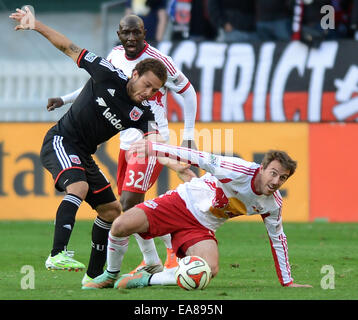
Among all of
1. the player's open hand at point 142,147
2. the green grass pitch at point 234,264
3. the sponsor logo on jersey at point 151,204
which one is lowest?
the green grass pitch at point 234,264

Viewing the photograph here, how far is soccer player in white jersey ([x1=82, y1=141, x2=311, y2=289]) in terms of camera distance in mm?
7355

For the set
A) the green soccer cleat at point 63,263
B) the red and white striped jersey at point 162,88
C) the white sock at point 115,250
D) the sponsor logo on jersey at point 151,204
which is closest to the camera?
the green soccer cleat at point 63,263

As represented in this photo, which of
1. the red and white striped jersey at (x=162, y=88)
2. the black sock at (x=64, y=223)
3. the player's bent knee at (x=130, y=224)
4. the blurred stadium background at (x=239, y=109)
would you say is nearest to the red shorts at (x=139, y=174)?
the red and white striped jersey at (x=162, y=88)

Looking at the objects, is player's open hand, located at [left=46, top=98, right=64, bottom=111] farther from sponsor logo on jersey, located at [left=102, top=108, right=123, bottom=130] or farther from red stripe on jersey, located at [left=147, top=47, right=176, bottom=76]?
red stripe on jersey, located at [left=147, top=47, right=176, bottom=76]

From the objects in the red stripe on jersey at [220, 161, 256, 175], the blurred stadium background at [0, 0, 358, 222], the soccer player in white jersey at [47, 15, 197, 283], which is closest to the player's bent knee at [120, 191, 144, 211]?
the soccer player in white jersey at [47, 15, 197, 283]

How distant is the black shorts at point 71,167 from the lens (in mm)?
7734

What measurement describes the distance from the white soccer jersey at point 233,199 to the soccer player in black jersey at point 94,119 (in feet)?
2.15

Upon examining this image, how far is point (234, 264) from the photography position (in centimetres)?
942

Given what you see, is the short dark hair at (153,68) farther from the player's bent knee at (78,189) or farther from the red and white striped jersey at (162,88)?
the red and white striped jersey at (162,88)

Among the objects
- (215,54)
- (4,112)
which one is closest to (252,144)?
(215,54)

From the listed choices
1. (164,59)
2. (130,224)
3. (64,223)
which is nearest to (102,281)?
(130,224)

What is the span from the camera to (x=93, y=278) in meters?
8.04

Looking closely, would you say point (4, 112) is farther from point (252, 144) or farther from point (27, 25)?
point (27, 25)
